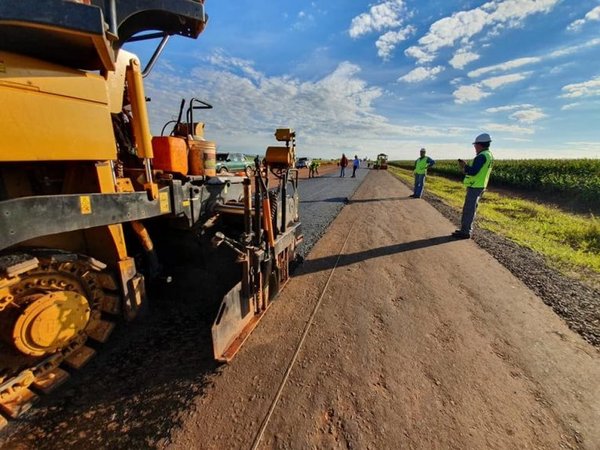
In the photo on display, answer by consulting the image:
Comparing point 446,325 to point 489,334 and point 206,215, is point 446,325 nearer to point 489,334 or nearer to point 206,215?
point 489,334

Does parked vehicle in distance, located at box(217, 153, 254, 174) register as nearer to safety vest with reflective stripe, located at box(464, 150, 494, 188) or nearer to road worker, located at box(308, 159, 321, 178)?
road worker, located at box(308, 159, 321, 178)

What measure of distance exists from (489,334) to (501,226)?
6.44 meters

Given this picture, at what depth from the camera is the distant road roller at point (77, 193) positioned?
5.76 ft

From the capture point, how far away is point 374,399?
7.80 ft

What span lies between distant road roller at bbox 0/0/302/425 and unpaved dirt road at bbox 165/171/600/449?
1.78ft

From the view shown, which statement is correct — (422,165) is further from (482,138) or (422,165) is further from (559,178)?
(559,178)

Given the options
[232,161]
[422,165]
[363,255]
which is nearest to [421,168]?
[422,165]

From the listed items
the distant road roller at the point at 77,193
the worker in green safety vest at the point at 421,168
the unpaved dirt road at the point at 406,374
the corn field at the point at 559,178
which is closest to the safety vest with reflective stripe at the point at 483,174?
the unpaved dirt road at the point at 406,374

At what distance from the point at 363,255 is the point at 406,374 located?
317 cm

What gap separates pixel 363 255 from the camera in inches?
226

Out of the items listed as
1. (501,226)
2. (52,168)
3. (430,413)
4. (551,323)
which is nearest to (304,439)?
(430,413)

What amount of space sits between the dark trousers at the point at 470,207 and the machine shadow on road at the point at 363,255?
1.55 ft

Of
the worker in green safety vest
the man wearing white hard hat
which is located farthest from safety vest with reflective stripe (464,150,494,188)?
the worker in green safety vest

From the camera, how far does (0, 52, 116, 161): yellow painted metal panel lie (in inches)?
67.9
